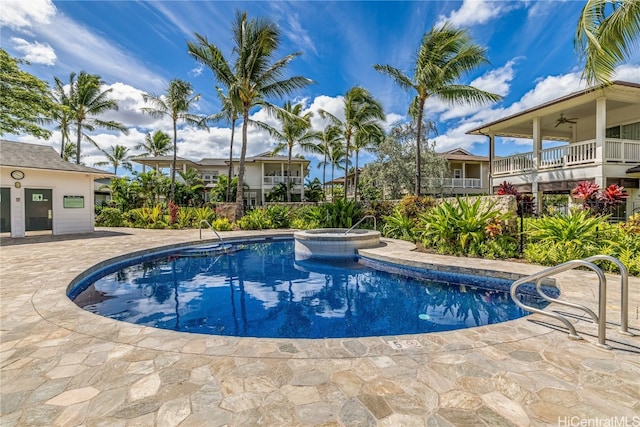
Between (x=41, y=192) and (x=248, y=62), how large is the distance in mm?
11121

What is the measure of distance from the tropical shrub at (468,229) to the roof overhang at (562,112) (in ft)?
13.9

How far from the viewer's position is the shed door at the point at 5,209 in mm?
12141

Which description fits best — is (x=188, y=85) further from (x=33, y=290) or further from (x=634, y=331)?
(x=634, y=331)

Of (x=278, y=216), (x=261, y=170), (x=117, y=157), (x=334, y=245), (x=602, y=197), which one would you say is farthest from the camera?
(x=117, y=157)

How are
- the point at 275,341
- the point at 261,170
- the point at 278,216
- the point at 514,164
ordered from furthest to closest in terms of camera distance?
the point at 261,170 < the point at 278,216 < the point at 514,164 < the point at 275,341

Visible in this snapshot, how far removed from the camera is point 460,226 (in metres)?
8.73

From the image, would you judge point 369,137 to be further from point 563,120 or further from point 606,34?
point 606,34

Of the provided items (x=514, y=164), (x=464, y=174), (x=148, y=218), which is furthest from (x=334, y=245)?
(x=464, y=174)

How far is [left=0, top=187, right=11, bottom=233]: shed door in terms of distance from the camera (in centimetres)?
1214

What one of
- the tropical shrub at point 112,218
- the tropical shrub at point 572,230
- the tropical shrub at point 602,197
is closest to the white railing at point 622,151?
the tropical shrub at point 602,197

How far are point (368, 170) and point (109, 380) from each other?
64.2ft

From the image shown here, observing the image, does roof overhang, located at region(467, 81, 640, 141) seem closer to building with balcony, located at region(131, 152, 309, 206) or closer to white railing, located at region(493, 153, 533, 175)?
white railing, located at region(493, 153, 533, 175)

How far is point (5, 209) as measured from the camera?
12.3 metres

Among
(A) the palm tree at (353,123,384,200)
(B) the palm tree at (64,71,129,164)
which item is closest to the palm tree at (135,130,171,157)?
(B) the palm tree at (64,71,129,164)
